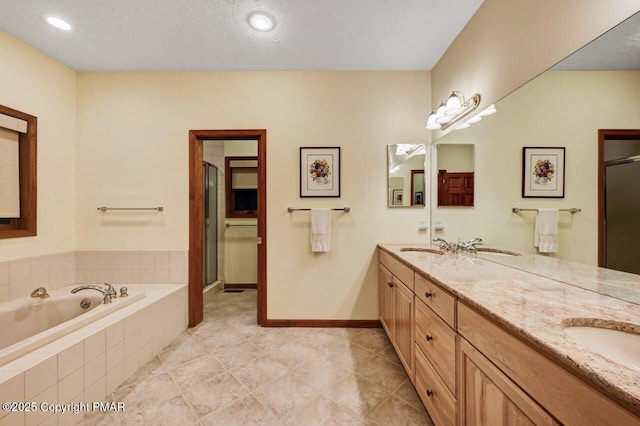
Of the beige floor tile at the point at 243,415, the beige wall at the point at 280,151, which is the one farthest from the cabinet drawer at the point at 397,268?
the beige floor tile at the point at 243,415

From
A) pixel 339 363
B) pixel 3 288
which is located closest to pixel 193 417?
pixel 339 363

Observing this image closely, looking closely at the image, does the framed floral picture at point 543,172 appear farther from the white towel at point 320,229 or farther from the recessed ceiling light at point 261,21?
the recessed ceiling light at point 261,21

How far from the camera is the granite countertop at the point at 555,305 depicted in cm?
51

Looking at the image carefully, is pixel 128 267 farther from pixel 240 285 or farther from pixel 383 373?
pixel 383 373

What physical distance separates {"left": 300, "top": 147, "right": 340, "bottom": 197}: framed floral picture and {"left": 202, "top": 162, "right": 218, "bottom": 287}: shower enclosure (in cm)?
172

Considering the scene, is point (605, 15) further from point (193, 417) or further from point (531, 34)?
point (193, 417)

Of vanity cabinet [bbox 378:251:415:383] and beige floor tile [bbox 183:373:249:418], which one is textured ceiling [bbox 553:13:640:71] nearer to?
vanity cabinet [bbox 378:251:415:383]

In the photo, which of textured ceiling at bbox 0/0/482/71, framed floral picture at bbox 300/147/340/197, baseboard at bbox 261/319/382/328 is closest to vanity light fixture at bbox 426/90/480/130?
textured ceiling at bbox 0/0/482/71

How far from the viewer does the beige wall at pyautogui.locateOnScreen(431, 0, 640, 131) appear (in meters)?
1.06

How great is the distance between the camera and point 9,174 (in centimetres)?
205

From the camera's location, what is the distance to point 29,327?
6.27 ft

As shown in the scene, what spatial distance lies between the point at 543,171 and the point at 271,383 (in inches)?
79.2

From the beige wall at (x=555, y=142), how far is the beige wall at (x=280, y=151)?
35.7 inches

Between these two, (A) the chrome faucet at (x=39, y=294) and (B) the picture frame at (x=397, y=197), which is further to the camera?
(B) the picture frame at (x=397, y=197)
